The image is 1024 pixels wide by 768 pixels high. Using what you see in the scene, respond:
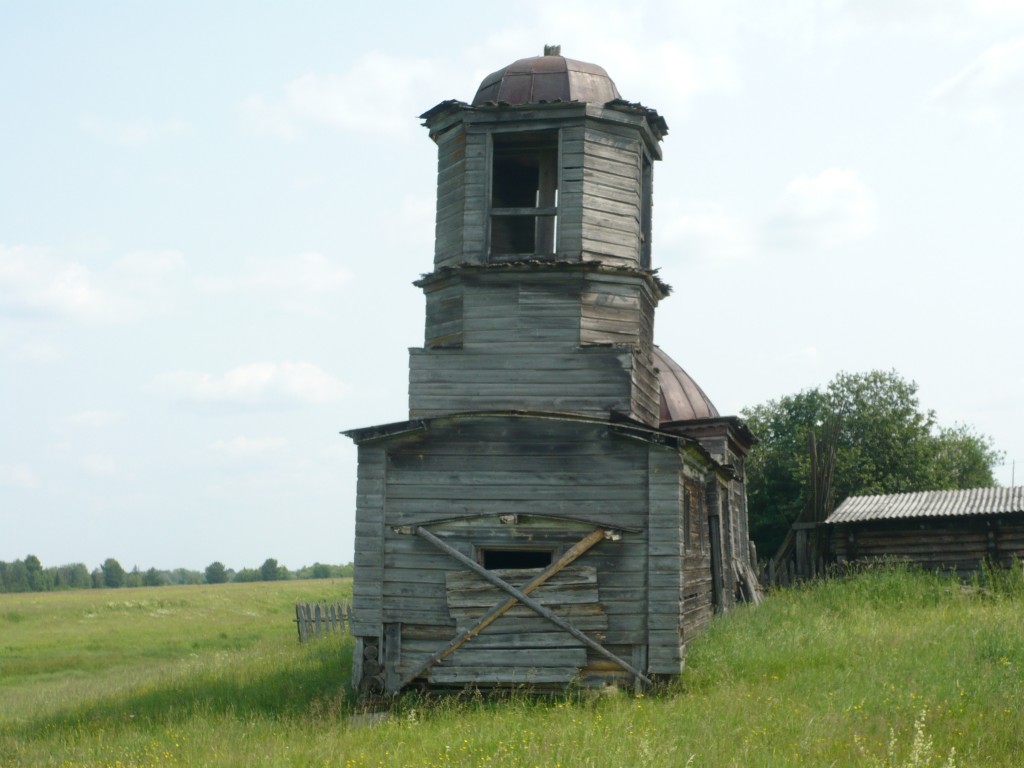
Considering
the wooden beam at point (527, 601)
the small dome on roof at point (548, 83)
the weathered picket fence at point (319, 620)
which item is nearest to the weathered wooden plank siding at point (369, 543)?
the wooden beam at point (527, 601)

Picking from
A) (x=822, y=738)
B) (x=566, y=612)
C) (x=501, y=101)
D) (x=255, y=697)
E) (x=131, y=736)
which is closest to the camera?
(x=822, y=738)

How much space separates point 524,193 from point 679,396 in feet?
25.3

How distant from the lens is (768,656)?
15.9 m

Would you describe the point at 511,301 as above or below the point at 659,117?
below

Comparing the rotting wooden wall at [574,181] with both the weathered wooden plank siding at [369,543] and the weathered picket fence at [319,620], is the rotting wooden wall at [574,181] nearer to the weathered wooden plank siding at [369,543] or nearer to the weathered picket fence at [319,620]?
the weathered wooden plank siding at [369,543]

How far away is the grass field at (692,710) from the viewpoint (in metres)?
11.3

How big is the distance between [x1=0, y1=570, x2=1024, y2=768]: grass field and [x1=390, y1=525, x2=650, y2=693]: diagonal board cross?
0.64 meters

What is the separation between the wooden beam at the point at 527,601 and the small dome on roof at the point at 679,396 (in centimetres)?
1051

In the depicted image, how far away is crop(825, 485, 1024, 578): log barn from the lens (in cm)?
2659

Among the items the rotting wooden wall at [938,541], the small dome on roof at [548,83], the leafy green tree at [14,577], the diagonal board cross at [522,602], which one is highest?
the small dome on roof at [548,83]

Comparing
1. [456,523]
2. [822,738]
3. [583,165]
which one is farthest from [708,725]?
[583,165]

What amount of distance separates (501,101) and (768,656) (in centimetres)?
949

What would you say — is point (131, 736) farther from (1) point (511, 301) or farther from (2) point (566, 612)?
(1) point (511, 301)

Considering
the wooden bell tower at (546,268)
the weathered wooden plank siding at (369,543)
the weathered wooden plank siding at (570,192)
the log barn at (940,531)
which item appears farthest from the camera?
the log barn at (940,531)
